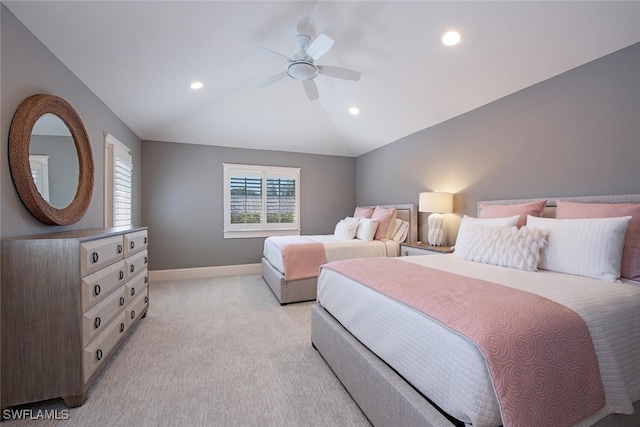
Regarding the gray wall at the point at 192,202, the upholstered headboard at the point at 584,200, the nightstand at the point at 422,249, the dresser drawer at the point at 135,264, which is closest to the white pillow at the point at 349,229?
the nightstand at the point at 422,249

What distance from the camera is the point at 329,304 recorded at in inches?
86.4

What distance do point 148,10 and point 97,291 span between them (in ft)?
6.68

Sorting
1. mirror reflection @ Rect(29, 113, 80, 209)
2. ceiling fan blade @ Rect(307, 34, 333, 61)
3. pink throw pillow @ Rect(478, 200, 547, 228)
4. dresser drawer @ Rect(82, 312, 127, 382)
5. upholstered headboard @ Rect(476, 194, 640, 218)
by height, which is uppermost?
ceiling fan blade @ Rect(307, 34, 333, 61)

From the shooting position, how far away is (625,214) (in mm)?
1965

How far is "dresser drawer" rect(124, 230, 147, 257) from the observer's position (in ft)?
8.28

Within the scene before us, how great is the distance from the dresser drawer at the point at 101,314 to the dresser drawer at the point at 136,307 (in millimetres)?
205

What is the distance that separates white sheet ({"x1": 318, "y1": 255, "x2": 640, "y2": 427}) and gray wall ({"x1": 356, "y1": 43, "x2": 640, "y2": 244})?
1.11 metres

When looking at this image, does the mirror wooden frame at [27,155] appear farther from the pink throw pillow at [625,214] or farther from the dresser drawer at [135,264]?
the pink throw pillow at [625,214]

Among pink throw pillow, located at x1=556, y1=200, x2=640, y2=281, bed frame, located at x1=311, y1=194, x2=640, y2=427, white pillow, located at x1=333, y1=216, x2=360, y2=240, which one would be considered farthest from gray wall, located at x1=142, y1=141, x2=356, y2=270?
pink throw pillow, located at x1=556, y1=200, x2=640, y2=281

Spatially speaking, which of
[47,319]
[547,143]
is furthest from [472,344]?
[547,143]

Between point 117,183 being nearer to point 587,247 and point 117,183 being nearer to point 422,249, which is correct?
point 422,249

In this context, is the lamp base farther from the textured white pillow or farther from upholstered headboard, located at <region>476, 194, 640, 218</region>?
the textured white pillow

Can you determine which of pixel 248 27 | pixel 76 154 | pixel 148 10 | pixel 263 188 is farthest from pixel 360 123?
pixel 76 154

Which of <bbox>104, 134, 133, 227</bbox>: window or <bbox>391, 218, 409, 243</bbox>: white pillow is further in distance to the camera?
<bbox>391, 218, 409, 243</bbox>: white pillow
